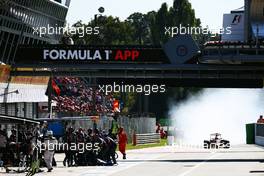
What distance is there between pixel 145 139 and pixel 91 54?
46.7ft

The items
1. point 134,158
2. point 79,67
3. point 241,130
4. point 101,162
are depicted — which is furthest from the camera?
point 241,130

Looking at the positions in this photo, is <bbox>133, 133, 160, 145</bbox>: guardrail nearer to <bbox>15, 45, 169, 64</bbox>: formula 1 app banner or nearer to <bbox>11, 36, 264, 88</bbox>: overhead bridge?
<bbox>11, 36, 264, 88</bbox>: overhead bridge

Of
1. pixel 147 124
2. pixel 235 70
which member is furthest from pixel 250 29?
pixel 235 70

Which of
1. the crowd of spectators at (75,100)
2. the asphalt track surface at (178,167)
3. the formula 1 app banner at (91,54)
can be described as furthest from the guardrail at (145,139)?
the asphalt track surface at (178,167)

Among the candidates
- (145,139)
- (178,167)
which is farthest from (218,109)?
(178,167)

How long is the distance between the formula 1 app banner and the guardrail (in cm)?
1031

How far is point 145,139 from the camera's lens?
213 ft

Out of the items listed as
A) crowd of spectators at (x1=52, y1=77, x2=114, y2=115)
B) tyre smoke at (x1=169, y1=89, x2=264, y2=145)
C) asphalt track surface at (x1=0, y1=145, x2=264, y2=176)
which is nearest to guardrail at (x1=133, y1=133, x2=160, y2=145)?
crowd of spectators at (x1=52, y1=77, x2=114, y2=115)

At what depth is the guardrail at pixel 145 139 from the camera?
203 feet

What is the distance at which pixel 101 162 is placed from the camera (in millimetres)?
39000

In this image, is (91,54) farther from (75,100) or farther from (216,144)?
(75,100)

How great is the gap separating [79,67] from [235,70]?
28.8 feet

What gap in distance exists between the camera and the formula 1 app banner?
5166 centimetres

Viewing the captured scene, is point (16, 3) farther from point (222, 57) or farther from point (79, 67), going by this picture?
point (222, 57)
